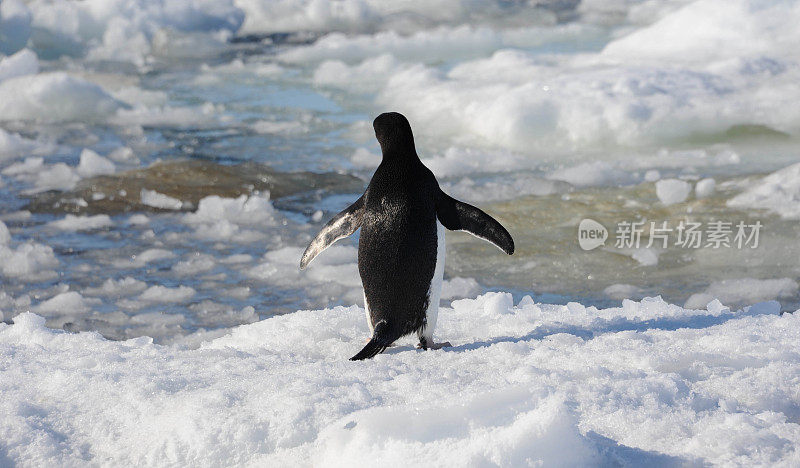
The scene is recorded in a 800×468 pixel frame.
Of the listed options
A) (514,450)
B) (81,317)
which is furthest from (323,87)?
(514,450)

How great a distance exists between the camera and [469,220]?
2812 millimetres

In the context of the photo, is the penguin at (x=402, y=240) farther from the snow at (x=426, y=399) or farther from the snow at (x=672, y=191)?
the snow at (x=672, y=191)

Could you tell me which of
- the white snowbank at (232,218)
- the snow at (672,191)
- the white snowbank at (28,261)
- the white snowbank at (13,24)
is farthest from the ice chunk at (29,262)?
the white snowbank at (13,24)

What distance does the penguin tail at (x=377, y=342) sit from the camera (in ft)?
8.29

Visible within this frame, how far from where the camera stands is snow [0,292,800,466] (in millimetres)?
1868

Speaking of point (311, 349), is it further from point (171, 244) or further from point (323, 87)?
point (323, 87)

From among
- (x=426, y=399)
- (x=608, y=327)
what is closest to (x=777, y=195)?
(x=608, y=327)

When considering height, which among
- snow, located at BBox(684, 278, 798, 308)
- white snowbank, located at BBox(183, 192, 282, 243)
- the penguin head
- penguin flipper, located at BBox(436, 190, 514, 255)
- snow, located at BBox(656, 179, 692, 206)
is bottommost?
white snowbank, located at BBox(183, 192, 282, 243)

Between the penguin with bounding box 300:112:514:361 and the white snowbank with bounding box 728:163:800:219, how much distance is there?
381cm

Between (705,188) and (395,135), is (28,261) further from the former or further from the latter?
(705,188)

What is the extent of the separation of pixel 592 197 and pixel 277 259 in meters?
2.46

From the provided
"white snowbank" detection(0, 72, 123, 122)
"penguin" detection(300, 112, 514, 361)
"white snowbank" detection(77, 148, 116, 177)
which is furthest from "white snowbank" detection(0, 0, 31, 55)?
"penguin" detection(300, 112, 514, 361)

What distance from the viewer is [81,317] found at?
14.6ft

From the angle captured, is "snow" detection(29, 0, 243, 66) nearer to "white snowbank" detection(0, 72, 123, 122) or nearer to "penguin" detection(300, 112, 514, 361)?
"white snowbank" detection(0, 72, 123, 122)
